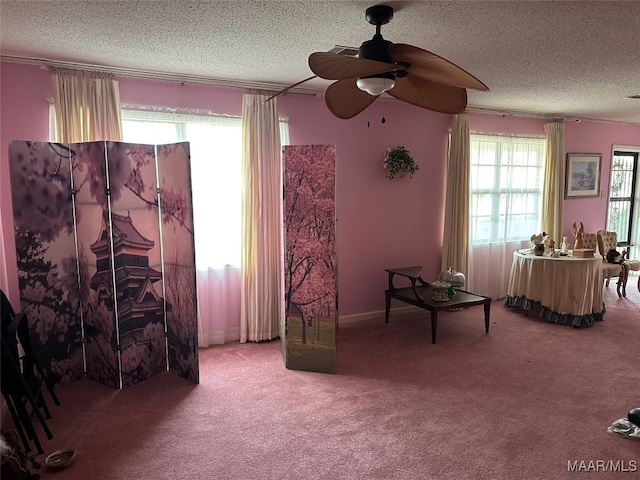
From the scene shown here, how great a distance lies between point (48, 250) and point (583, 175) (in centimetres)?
676

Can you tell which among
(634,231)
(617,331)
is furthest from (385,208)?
(634,231)

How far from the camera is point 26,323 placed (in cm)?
291

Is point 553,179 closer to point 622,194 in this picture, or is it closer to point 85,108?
point 622,194

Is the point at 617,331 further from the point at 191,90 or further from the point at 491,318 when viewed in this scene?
the point at 191,90

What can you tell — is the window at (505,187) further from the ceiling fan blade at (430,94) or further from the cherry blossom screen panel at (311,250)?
the ceiling fan blade at (430,94)

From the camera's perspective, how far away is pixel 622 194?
24.0 feet

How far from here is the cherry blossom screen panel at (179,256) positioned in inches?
131

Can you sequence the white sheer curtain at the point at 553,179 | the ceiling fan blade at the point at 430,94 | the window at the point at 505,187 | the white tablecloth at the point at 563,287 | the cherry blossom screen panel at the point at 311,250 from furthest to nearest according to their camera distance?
1. the white sheer curtain at the point at 553,179
2. the window at the point at 505,187
3. the white tablecloth at the point at 563,287
4. the cherry blossom screen panel at the point at 311,250
5. the ceiling fan blade at the point at 430,94

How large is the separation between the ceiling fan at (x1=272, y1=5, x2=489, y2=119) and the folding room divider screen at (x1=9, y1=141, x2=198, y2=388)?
140 centimetres

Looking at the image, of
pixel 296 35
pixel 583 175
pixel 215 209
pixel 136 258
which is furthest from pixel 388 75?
pixel 583 175

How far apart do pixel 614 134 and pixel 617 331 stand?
368 centimetres

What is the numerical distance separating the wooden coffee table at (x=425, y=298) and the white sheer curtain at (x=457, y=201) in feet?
1.95

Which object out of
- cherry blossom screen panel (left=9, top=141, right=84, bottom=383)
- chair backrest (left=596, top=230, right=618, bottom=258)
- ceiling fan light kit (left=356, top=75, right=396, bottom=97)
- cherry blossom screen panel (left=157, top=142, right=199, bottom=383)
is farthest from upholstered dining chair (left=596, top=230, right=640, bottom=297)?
cherry blossom screen panel (left=9, top=141, right=84, bottom=383)

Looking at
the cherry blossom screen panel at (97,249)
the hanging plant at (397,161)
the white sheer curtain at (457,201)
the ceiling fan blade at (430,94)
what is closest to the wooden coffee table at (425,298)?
the white sheer curtain at (457,201)
